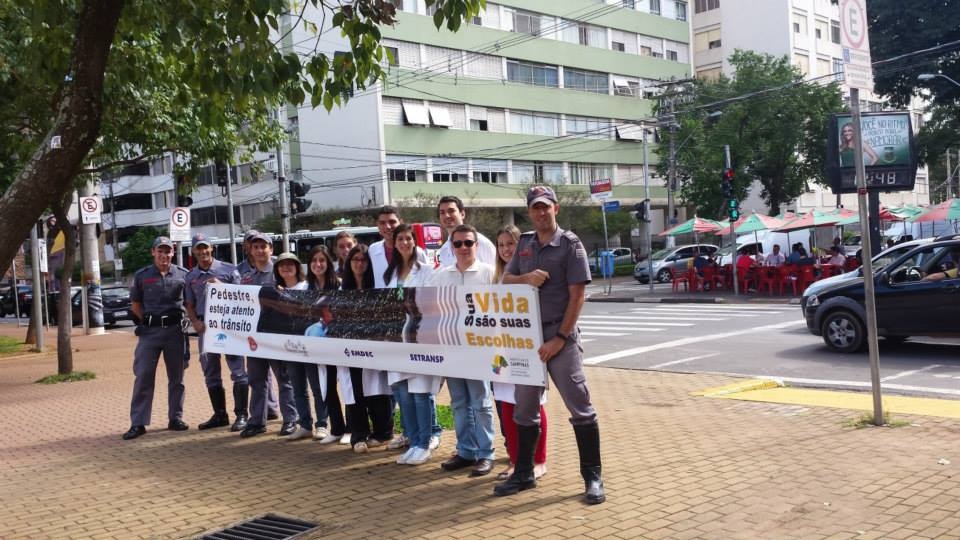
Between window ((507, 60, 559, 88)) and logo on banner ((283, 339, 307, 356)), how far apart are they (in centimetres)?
4516

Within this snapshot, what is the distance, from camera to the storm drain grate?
17.9 ft

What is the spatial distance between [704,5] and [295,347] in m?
62.4

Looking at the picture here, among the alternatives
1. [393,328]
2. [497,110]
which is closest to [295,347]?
[393,328]

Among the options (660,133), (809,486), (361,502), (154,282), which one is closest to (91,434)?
(154,282)

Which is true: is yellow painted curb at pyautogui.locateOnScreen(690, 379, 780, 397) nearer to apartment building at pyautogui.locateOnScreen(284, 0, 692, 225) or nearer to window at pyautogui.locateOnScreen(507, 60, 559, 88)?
apartment building at pyautogui.locateOnScreen(284, 0, 692, 225)

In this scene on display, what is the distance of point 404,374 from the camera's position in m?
7.08

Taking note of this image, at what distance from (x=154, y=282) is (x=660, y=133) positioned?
44862 millimetres

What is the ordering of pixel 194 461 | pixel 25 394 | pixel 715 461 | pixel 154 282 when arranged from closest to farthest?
1. pixel 715 461
2. pixel 194 461
3. pixel 154 282
4. pixel 25 394

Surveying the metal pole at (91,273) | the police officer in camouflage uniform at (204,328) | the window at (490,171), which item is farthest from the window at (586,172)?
the police officer in camouflage uniform at (204,328)

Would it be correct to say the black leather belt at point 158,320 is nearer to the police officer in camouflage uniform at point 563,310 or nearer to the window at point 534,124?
the police officer in camouflage uniform at point 563,310

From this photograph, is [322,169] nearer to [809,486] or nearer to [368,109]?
[368,109]

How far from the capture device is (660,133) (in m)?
50.9

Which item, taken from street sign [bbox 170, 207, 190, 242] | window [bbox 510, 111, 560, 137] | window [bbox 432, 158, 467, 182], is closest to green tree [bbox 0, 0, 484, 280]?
street sign [bbox 170, 207, 190, 242]

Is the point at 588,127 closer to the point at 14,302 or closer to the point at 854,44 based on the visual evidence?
the point at 14,302
